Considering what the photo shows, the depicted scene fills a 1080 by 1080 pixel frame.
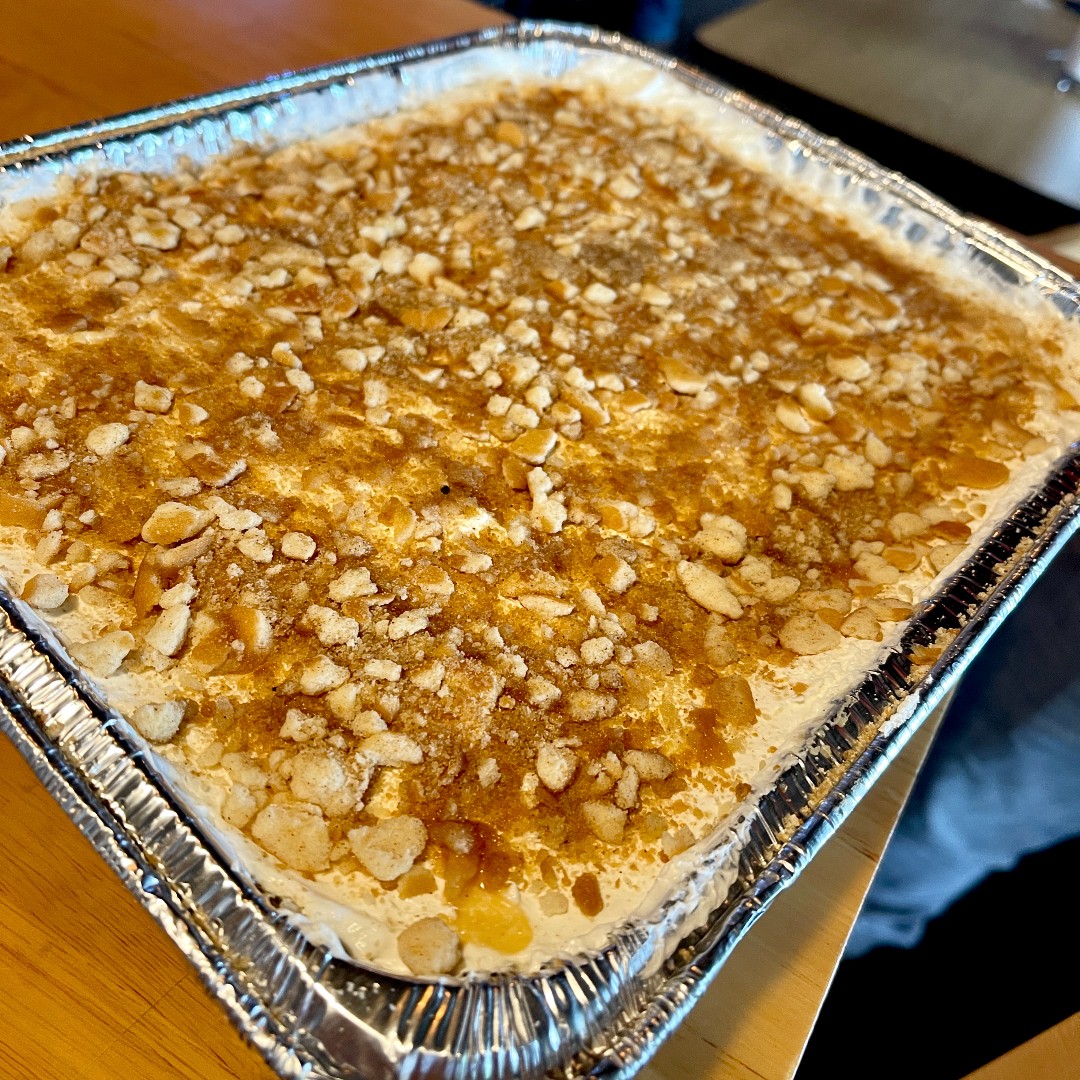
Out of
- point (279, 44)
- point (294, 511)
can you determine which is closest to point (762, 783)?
point (294, 511)

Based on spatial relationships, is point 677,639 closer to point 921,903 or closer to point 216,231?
point 921,903

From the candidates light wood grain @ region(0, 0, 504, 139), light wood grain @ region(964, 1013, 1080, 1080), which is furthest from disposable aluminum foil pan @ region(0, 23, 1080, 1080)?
light wood grain @ region(0, 0, 504, 139)

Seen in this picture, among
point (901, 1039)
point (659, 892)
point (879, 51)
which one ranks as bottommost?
point (901, 1039)

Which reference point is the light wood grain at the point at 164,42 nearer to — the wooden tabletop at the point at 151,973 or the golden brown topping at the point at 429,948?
the wooden tabletop at the point at 151,973

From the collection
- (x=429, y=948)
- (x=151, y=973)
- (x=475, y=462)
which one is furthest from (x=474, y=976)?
(x=475, y=462)

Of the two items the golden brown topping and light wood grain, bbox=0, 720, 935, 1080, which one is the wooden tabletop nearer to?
light wood grain, bbox=0, 720, 935, 1080

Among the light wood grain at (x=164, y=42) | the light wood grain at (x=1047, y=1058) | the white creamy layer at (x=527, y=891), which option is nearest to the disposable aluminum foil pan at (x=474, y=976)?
the white creamy layer at (x=527, y=891)
